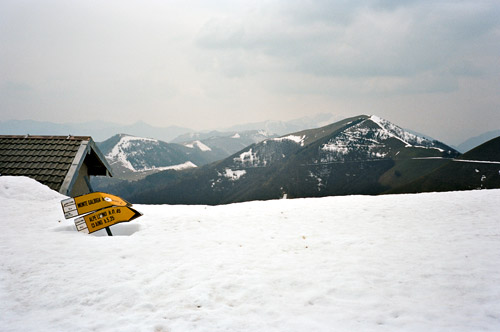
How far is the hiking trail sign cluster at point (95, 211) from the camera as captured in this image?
34.4ft

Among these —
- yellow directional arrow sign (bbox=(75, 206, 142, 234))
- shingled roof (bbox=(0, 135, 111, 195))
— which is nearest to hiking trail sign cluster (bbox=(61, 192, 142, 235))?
yellow directional arrow sign (bbox=(75, 206, 142, 234))

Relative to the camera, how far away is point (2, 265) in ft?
23.6

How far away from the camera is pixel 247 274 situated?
Result: 7684 millimetres

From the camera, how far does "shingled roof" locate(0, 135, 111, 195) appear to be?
1514 cm

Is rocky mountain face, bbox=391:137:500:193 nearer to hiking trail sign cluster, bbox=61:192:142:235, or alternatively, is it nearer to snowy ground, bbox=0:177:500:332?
snowy ground, bbox=0:177:500:332

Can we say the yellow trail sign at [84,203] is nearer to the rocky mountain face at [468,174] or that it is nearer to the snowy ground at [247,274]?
the snowy ground at [247,274]

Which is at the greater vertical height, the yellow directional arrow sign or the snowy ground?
the yellow directional arrow sign

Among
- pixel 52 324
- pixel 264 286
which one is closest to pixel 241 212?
pixel 264 286

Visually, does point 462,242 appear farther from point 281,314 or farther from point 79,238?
point 79,238

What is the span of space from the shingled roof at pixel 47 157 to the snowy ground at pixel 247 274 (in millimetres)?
1802

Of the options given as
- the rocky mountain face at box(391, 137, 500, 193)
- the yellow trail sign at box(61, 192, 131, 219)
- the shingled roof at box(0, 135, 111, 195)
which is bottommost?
the rocky mountain face at box(391, 137, 500, 193)

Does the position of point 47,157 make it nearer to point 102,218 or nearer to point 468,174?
point 102,218

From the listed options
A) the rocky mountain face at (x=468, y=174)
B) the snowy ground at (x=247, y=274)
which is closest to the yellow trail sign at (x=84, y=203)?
the snowy ground at (x=247, y=274)

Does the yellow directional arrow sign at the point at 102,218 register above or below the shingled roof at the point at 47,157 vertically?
below
